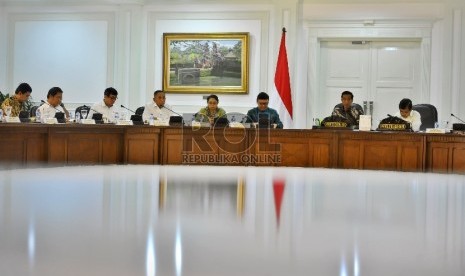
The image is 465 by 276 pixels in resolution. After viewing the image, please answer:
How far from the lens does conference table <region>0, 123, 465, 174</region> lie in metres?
7.20

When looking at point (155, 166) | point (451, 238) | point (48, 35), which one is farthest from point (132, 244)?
point (48, 35)

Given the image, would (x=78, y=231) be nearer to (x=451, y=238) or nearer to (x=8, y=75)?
(x=451, y=238)

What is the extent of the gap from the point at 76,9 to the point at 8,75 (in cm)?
159

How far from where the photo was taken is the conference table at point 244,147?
7.20 metres

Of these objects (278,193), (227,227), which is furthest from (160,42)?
(227,227)

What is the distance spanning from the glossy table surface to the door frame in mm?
3951

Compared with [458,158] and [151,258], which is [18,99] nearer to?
[458,158]

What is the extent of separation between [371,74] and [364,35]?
633 millimetres

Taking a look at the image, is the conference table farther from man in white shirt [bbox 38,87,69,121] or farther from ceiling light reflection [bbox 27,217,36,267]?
ceiling light reflection [bbox 27,217,36,267]

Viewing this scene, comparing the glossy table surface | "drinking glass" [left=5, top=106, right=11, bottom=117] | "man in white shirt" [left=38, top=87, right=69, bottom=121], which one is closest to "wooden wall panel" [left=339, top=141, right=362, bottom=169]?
the glossy table surface

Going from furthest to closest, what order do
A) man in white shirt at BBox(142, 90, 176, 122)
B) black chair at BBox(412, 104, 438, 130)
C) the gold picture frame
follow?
the gold picture frame, man in white shirt at BBox(142, 90, 176, 122), black chair at BBox(412, 104, 438, 130)

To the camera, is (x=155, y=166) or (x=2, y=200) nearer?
(x=2, y=200)

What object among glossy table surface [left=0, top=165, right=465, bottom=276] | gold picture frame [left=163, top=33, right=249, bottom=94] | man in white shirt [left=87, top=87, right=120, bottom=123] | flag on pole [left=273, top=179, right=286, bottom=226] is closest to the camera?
glossy table surface [left=0, top=165, right=465, bottom=276]

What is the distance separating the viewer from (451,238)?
9.90ft
